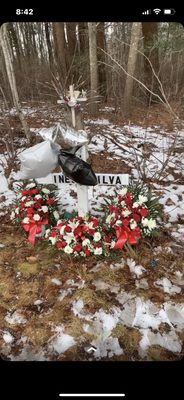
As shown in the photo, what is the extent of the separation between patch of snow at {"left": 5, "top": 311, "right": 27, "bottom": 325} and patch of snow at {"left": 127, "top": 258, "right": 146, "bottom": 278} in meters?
0.97

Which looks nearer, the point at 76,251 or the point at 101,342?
the point at 101,342

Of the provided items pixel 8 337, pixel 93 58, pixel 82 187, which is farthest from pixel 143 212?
pixel 93 58

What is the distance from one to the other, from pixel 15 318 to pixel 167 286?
1.22 m

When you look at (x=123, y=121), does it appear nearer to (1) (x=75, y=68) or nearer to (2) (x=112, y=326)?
(1) (x=75, y=68)

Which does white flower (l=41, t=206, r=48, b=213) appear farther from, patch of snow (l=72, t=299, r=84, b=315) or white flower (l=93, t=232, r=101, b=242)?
patch of snow (l=72, t=299, r=84, b=315)

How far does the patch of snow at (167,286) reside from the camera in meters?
2.28

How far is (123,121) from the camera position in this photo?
18.7ft

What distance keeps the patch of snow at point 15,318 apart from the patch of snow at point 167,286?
1.08 meters
